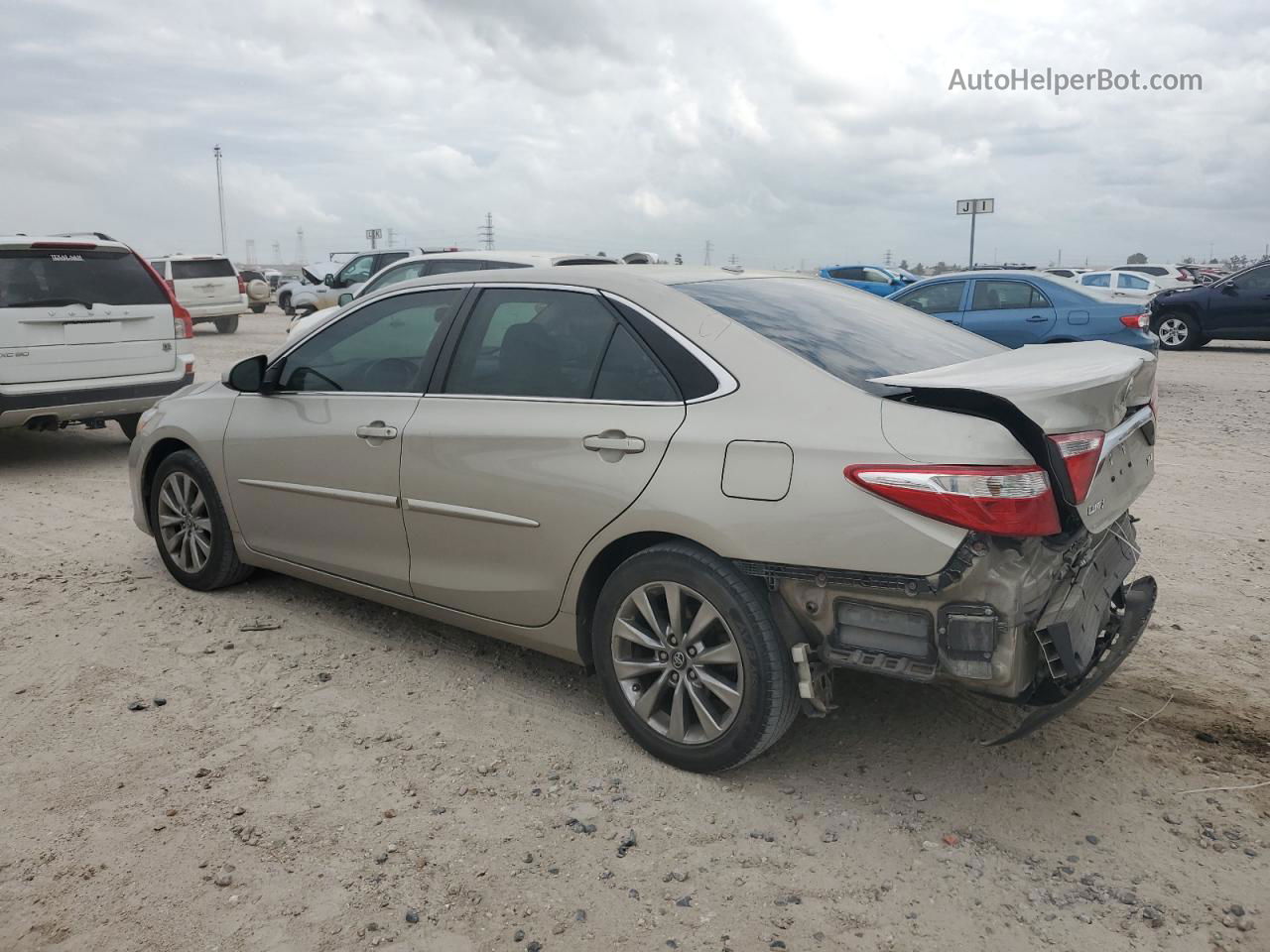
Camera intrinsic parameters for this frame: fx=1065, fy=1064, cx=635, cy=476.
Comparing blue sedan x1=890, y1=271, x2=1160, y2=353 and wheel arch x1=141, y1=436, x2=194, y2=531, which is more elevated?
blue sedan x1=890, y1=271, x2=1160, y2=353

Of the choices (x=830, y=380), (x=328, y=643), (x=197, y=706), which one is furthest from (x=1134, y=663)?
(x=197, y=706)

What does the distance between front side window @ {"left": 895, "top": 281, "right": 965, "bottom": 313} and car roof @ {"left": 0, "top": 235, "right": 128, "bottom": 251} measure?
9.04m

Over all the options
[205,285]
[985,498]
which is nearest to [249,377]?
[985,498]

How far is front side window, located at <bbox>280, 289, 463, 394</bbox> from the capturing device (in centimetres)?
423

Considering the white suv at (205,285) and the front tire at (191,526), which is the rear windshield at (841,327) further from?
the white suv at (205,285)

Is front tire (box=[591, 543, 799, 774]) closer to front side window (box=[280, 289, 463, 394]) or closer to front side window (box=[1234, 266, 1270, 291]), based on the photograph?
front side window (box=[280, 289, 463, 394])

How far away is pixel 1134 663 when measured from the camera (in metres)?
4.28

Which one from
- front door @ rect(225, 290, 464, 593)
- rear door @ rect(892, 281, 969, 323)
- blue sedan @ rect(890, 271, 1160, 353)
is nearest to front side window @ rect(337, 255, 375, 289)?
rear door @ rect(892, 281, 969, 323)

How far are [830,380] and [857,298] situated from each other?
120 cm

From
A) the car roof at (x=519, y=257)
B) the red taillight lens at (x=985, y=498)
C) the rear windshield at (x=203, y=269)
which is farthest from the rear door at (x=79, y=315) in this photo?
the rear windshield at (x=203, y=269)

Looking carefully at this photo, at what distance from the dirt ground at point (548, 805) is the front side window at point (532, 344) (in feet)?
3.95

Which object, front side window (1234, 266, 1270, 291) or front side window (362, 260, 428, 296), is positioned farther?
front side window (1234, 266, 1270, 291)

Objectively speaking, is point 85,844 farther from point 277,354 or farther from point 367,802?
point 277,354

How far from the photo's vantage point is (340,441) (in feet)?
14.2
